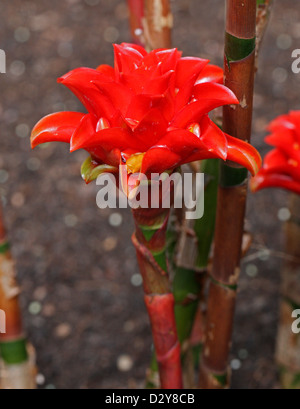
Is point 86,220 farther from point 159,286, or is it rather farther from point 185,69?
point 185,69

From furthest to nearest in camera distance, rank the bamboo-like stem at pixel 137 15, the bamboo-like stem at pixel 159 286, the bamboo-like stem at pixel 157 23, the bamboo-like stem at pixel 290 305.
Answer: the bamboo-like stem at pixel 290 305
the bamboo-like stem at pixel 137 15
the bamboo-like stem at pixel 157 23
the bamboo-like stem at pixel 159 286

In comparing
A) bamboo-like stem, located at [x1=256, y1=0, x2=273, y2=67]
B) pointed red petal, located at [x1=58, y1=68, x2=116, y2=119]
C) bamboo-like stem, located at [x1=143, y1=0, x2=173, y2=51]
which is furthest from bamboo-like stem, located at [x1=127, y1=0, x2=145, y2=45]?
pointed red petal, located at [x1=58, y1=68, x2=116, y2=119]

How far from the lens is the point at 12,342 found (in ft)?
3.09

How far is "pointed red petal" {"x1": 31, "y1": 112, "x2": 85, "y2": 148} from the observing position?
Result: 0.56m

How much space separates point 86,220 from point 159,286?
925 millimetres

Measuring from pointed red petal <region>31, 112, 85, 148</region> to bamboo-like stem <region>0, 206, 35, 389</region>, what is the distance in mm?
384

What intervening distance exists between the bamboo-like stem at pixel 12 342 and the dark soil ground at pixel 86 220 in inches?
8.2

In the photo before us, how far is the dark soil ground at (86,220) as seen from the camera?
1203 mm

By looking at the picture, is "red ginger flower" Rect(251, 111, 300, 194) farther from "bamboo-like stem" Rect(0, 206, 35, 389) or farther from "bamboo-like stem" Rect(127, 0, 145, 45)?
"bamboo-like stem" Rect(0, 206, 35, 389)

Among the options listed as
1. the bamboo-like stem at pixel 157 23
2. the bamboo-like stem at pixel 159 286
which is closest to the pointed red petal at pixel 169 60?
the bamboo-like stem at pixel 159 286

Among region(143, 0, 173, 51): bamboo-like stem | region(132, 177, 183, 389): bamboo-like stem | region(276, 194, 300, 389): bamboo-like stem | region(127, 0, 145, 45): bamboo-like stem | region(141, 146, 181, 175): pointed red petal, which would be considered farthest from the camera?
region(276, 194, 300, 389): bamboo-like stem

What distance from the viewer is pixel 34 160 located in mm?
1737

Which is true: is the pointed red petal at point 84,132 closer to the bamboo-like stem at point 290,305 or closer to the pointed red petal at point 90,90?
the pointed red petal at point 90,90

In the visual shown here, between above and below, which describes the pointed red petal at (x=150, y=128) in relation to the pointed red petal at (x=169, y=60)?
below
